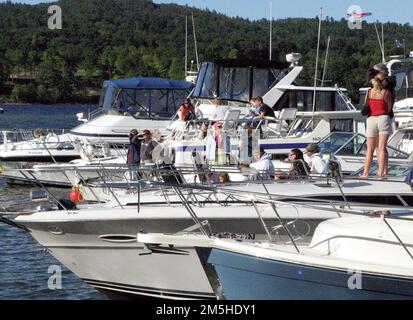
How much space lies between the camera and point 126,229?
526 inches

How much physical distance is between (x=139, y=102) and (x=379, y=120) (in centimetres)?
2161

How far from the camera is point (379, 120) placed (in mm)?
13445

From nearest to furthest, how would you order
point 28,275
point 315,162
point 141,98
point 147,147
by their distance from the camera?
point 315,162, point 28,275, point 147,147, point 141,98

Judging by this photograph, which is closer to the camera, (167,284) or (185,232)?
(185,232)

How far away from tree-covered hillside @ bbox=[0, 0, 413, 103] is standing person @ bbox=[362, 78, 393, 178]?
9563cm

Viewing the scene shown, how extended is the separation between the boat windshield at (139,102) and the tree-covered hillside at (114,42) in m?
74.5

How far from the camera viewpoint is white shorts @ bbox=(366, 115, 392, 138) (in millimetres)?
13430

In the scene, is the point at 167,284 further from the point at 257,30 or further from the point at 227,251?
the point at 257,30

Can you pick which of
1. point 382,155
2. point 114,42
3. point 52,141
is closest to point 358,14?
point 52,141

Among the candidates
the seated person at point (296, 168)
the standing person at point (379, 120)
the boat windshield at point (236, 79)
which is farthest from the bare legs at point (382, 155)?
the boat windshield at point (236, 79)

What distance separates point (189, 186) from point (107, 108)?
23874 millimetres

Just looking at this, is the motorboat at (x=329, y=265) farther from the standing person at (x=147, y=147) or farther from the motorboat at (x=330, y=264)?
the standing person at (x=147, y=147)

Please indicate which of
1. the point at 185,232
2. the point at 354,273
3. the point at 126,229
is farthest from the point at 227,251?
the point at 126,229

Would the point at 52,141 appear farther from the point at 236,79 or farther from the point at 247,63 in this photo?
the point at 247,63
